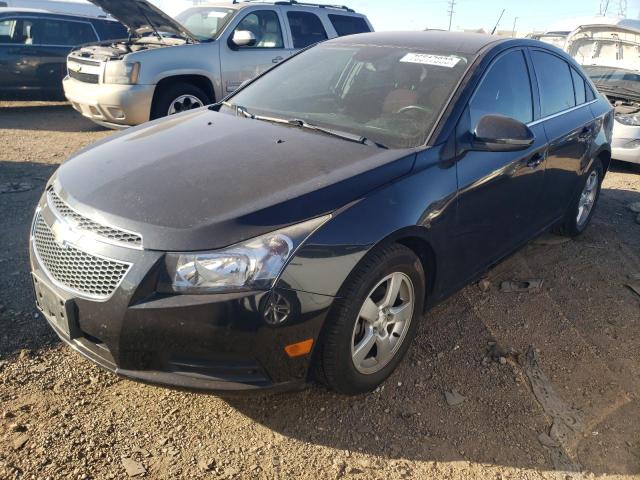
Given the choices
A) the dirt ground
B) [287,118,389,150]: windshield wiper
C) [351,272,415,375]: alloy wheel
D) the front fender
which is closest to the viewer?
the front fender

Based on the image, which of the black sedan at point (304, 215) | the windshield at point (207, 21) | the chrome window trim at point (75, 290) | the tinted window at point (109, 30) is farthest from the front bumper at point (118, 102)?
the chrome window trim at point (75, 290)

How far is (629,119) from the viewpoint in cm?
752

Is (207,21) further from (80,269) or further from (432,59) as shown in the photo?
(80,269)

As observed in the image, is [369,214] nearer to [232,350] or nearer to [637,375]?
[232,350]

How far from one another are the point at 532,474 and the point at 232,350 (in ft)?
4.69

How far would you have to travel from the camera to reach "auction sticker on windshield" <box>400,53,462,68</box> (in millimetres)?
3270

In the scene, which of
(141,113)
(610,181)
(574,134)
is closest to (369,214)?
(574,134)

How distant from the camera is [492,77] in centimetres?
329

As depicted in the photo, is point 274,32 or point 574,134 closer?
point 574,134

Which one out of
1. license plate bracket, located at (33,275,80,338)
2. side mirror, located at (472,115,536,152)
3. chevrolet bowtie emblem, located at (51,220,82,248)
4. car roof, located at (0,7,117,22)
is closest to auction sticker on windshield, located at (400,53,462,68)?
side mirror, located at (472,115,536,152)

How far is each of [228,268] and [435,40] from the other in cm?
235

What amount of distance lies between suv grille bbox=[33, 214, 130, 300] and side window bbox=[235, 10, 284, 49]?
236 inches

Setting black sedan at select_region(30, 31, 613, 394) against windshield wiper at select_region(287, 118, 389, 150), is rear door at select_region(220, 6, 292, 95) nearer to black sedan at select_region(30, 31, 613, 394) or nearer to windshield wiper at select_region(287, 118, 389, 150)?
black sedan at select_region(30, 31, 613, 394)

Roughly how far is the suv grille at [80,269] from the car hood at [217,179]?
166 mm
